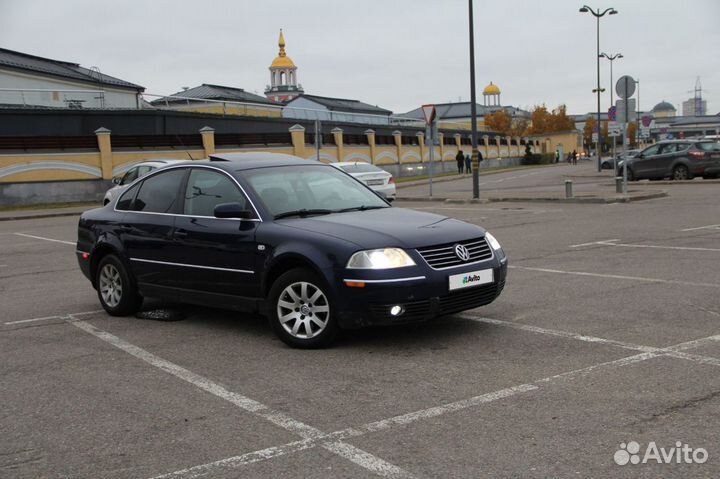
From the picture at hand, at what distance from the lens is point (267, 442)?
13.9 feet

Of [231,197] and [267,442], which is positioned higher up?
[231,197]

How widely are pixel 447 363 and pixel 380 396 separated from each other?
2.96 ft

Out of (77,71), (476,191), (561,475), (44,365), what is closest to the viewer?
(561,475)

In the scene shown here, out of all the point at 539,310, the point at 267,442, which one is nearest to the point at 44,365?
the point at 267,442

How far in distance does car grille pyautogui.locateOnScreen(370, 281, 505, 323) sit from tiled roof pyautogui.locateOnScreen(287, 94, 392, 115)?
88051 mm

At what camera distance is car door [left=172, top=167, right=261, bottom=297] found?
22.1 feet

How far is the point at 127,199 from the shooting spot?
828 centimetres

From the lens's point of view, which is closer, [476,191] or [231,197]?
[231,197]

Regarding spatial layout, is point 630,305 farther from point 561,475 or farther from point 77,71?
point 77,71

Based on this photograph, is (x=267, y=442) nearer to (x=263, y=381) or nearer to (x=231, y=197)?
(x=263, y=381)

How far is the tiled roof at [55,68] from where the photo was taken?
46.1 m

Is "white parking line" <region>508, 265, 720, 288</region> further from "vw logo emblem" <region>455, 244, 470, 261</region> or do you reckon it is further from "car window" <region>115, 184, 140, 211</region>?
"car window" <region>115, 184, 140, 211</region>

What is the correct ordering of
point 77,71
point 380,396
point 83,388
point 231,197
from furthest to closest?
1. point 77,71
2. point 231,197
3. point 83,388
4. point 380,396

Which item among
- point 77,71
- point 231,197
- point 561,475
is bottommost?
point 561,475
